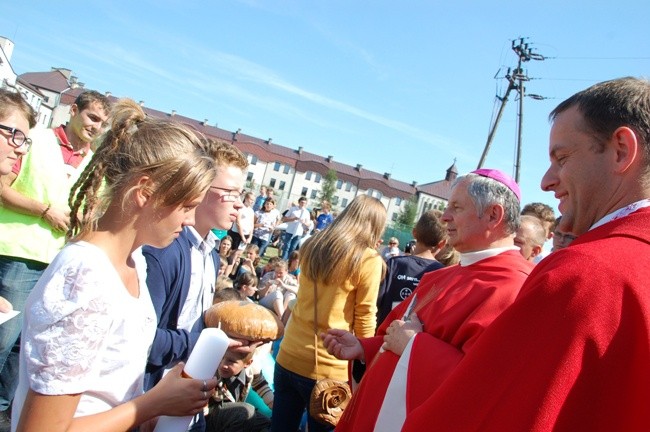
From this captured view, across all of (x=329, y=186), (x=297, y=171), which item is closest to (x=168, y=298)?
(x=329, y=186)

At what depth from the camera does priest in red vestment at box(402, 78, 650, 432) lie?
1.02m

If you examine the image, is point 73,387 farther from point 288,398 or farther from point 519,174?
point 519,174

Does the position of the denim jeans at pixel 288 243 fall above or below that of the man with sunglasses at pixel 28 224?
below

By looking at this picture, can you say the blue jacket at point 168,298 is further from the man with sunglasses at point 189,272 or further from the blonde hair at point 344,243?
the blonde hair at point 344,243

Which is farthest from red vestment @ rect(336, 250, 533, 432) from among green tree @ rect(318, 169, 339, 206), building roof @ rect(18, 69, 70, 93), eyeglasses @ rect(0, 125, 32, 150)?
building roof @ rect(18, 69, 70, 93)

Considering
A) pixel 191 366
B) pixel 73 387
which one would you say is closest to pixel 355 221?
pixel 191 366

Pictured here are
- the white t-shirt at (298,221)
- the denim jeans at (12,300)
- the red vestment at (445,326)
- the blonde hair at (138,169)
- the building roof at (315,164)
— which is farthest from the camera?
the building roof at (315,164)

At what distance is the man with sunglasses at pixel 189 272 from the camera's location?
2051 mm

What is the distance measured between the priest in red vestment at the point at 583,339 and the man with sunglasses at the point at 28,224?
2.82 m

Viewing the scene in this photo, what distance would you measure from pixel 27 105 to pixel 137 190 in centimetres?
181

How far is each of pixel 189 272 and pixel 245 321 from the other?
337mm

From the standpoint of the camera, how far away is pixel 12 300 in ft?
10.1

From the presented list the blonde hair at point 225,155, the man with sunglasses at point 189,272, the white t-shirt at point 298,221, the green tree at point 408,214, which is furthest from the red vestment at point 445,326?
the green tree at point 408,214

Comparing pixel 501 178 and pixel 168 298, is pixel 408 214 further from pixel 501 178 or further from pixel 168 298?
pixel 168 298
